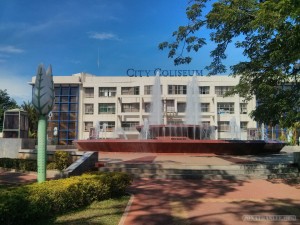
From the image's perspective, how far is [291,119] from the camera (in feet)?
37.5

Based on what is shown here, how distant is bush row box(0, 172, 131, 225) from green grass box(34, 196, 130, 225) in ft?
0.68

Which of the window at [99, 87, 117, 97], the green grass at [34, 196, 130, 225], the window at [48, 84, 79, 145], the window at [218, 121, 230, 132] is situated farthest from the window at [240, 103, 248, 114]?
the green grass at [34, 196, 130, 225]

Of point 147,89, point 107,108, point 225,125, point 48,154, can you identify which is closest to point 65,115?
point 107,108

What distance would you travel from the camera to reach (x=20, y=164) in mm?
14734

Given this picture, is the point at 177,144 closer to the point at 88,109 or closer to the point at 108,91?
the point at 108,91

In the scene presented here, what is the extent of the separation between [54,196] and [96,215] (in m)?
0.93

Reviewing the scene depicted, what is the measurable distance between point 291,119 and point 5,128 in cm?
1519

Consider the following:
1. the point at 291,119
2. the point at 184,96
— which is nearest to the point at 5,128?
the point at 291,119

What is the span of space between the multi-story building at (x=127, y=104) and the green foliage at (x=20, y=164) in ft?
141

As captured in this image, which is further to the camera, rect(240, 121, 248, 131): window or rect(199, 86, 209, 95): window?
rect(199, 86, 209, 95): window

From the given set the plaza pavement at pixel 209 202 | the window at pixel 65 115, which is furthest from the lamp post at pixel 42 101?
the window at pixel 65 115

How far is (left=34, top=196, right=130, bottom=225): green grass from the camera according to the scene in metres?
6.91

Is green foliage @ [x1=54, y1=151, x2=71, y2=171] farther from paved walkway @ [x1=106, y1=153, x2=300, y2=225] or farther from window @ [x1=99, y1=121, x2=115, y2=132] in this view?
window @ [x1=99, y1=121, x2=115, y2=132]

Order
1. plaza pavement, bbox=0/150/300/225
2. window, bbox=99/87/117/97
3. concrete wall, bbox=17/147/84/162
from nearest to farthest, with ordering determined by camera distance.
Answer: plaza pavement, bbox=0/150/300/225 < concrete wall, bbox=17/147/84/162 < window, bbox=99/87/117/97
